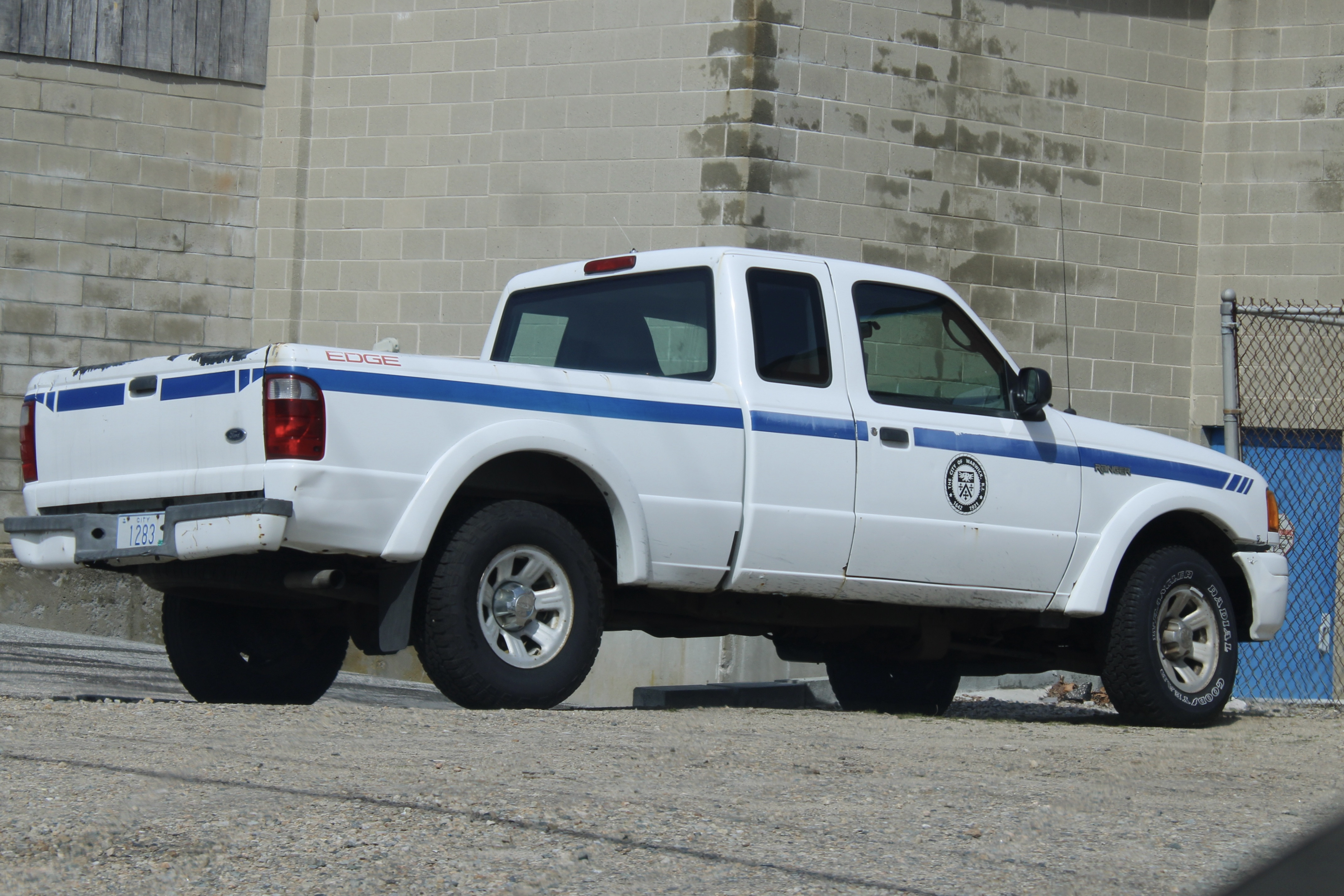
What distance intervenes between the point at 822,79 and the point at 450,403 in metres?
7.36

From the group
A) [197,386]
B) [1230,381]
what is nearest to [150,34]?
[197,386]

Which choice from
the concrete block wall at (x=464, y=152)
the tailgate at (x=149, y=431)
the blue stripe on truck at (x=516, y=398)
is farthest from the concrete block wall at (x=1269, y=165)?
the tailgate at (x=149, y=431)

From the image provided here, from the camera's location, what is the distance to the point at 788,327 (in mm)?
6852

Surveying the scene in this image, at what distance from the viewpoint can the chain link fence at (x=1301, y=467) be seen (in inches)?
513

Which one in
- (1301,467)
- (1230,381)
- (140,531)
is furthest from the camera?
(1301,467)

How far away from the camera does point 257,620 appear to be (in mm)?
6914

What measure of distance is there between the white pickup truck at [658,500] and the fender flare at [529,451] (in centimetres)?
1

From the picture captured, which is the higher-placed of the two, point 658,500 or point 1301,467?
point 1301,467

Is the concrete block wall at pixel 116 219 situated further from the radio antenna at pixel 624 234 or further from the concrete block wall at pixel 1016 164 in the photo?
the concrete block wall at pixel 1016 164

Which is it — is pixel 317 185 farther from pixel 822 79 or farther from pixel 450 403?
pixel 450 403


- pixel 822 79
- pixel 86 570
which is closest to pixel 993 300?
pixel 822 79

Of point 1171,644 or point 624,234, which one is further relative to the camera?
point 624,234

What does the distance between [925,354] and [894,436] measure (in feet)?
1.72

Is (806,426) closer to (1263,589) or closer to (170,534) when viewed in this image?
(170,534)
